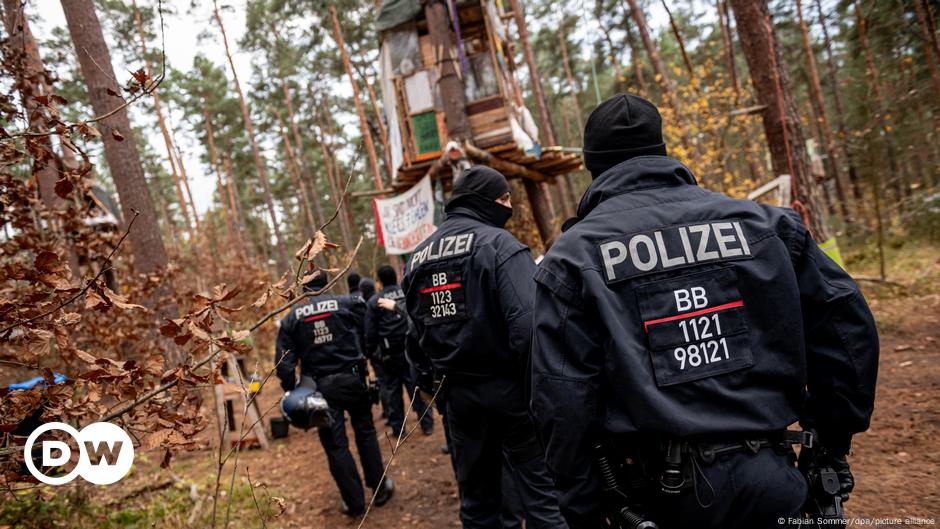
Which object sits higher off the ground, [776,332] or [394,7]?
[394,7]

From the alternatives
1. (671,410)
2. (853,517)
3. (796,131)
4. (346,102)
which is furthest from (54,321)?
(346,102)

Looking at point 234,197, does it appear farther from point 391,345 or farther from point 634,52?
point 391,345

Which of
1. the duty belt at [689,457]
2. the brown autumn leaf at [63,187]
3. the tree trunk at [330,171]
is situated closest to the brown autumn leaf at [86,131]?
the brown autumn leaf at [63,187]

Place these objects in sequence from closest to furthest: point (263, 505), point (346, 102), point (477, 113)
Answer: point (263, 505) < point (477, 113) < point (346, 102)

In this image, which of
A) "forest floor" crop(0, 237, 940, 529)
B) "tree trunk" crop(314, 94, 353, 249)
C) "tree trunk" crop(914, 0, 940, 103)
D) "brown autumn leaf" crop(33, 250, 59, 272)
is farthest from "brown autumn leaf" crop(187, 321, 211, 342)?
"tree trunk" crop(314, 94, 353, 249)

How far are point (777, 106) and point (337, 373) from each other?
6.22 meters

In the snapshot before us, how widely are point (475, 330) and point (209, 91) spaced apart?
27.9m

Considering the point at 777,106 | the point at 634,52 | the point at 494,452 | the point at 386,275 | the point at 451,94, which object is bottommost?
the point at 494,452

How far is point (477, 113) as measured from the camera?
375 inches

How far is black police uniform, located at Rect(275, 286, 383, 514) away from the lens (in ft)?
16.7

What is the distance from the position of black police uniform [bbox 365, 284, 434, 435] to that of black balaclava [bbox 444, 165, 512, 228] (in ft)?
11.2

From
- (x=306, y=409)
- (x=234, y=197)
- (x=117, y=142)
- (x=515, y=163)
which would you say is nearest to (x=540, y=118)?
(x=515, y=163)

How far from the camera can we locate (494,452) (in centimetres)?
347

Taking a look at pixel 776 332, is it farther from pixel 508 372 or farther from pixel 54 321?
pixel 54 321
